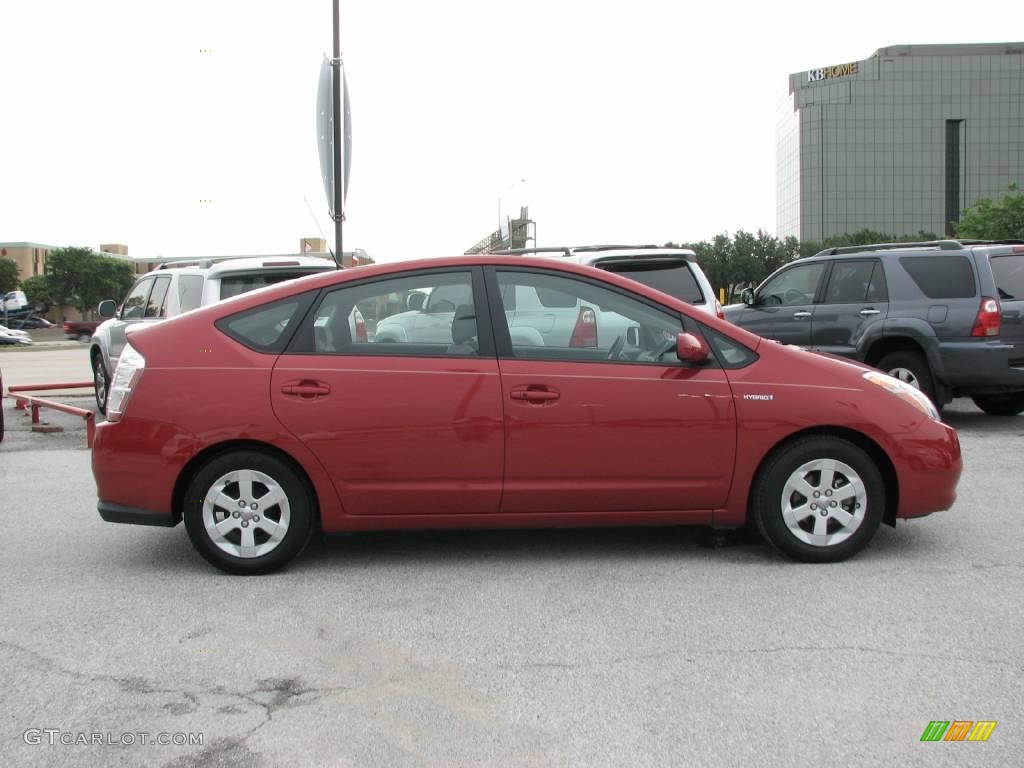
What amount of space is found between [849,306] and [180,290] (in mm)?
7171

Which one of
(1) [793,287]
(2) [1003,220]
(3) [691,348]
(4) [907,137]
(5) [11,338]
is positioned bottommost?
(5) [11,338]

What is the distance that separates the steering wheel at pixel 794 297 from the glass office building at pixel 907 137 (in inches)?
4213

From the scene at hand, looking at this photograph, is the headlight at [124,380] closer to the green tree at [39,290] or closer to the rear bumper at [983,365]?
the rear bumper at [983,365]

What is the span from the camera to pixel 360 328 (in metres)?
5.34

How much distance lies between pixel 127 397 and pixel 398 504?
1494mm

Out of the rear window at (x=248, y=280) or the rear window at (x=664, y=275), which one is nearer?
the rear window at (x=664, y=275)

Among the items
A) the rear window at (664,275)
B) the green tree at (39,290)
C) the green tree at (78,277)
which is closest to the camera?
the rear window at (664,275)

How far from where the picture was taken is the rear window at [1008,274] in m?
10.2

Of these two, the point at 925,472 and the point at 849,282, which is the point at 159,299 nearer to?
the point at 849,282

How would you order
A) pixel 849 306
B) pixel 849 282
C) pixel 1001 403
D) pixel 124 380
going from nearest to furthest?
1. pixel 124 380
2. pixel 849 306
3. pixel 849 282
4. pixel 1001 403

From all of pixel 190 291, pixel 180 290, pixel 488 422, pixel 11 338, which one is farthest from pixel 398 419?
pixel 11 338

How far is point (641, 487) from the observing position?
527 centimetres

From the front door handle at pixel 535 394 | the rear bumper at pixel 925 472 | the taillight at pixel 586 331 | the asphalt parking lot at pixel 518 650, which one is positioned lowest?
the asphalt parking lot at pixel 518 650

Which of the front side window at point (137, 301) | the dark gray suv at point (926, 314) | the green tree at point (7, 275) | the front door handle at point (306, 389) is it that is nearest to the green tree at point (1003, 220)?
the dark gray suv at point (926, 314)
